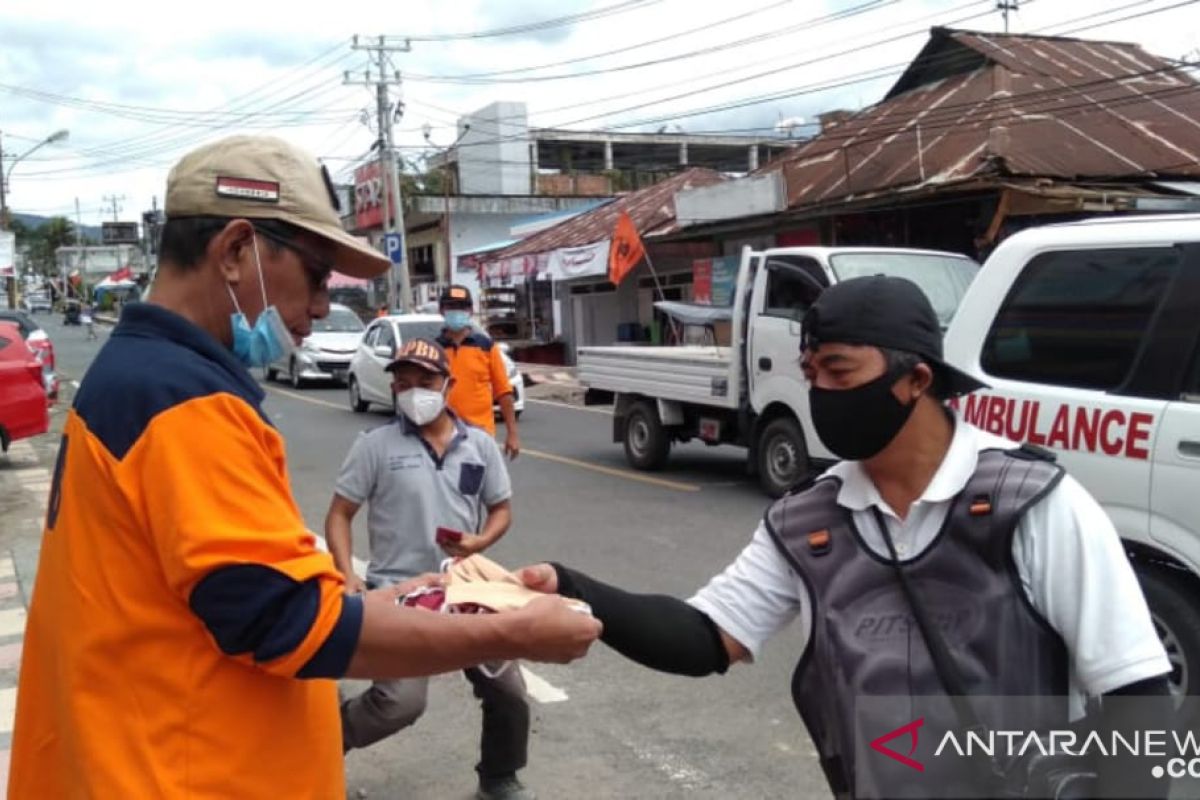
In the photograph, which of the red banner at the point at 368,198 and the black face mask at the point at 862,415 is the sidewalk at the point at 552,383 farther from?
the black face mask at the point at 862,415

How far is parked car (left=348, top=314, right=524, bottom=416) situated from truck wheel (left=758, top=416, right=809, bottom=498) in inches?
302

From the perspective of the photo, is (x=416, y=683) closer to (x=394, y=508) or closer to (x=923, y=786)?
(x=394, y=508)

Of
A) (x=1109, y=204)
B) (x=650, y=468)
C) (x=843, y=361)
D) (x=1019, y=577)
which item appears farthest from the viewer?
(x=1109, y=204)

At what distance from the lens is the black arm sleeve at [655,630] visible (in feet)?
6.96

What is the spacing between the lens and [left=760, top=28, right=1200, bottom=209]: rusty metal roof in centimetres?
1525

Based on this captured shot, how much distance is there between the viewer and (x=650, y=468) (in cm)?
1148

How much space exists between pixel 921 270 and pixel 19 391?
29.5 feet

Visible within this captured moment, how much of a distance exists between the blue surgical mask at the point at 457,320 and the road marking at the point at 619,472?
9.04ft

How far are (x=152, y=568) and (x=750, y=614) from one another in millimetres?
1080

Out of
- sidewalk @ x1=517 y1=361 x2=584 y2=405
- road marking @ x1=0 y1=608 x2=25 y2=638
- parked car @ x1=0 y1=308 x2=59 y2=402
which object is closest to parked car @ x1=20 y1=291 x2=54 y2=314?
parked car @ x1=0 y1=308 x2=59 y2=402

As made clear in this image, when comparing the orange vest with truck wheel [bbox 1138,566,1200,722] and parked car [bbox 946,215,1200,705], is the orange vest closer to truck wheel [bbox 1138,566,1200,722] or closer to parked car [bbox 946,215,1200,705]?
parked car [bbox 946,215,1200,705]

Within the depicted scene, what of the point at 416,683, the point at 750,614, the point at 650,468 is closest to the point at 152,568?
the point at 750,614

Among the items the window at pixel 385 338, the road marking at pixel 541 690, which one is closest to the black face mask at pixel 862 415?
the road marking at pixel 541 690

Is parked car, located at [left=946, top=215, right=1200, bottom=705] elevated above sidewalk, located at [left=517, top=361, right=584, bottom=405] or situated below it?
above
